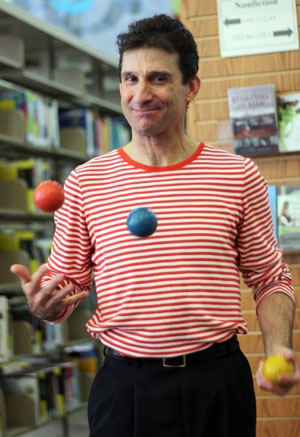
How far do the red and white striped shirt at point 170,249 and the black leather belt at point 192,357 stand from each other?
0.05ft

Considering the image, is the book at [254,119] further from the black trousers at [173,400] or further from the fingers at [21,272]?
the fingers at [21,272]

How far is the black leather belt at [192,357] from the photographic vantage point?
188 centimetres

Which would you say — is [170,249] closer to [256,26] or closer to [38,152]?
[256,26]

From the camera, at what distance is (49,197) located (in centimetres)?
182

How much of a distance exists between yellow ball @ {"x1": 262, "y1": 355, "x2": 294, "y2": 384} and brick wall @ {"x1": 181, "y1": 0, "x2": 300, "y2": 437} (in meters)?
1.41

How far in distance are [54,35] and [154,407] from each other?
4528mm

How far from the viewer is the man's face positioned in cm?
196

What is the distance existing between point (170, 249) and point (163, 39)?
0.51 metres

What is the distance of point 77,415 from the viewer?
21.6ft

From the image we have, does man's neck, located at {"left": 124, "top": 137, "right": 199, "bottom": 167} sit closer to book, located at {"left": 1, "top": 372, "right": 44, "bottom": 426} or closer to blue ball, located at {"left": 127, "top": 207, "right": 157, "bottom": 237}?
blue ball, located at {"left": 127, "top": 207, "right": 157, "bottom": 237}

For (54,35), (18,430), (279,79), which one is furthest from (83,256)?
(54,35)

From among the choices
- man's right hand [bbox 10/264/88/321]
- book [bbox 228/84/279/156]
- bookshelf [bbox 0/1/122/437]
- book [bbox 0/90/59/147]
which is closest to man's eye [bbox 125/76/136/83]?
man's right hand [bbox 10/264/88/321]

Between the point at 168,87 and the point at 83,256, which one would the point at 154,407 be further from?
the point at 168,87

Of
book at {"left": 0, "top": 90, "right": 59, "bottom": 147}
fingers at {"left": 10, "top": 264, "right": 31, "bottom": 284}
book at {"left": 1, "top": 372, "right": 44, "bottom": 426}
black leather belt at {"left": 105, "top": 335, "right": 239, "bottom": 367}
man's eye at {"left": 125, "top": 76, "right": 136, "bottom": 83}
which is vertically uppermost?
book at {"left": 0, "top": 90, "right": 59, "bottom": 147}
